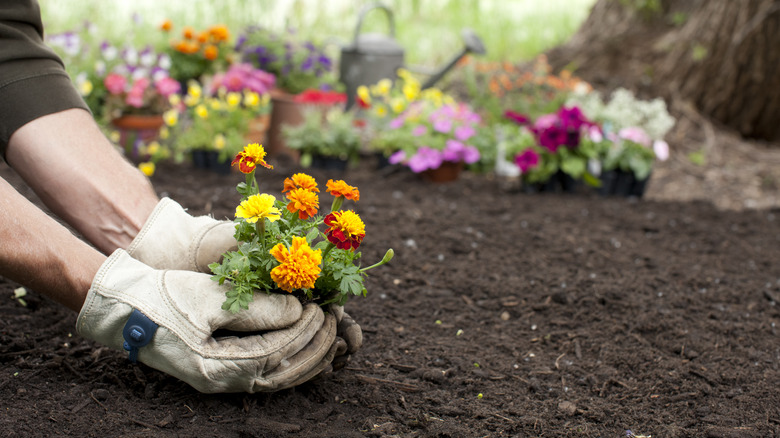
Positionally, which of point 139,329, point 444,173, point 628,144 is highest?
point 139,329

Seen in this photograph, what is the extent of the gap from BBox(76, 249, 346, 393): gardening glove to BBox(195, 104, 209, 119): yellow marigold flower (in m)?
2.24

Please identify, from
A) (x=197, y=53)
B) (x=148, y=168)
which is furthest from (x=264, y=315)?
(x=197, y=53)

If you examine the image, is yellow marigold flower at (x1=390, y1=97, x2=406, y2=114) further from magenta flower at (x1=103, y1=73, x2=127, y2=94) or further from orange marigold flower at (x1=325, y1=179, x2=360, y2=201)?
orange marigold flower at (x1=325, y1=179, x2=360, y2=201)

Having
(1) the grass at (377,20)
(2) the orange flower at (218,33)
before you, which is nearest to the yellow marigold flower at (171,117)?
(2) the orange flower at (218,33)

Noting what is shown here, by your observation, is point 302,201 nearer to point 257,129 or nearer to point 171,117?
point 171,117

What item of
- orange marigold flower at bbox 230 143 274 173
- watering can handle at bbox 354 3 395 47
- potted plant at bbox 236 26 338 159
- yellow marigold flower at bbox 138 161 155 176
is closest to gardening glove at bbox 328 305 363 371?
orange marigold flower at bbox 230 143 274 173

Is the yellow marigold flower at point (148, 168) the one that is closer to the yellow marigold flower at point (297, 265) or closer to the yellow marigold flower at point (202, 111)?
the yellow marigold flower at point (202, 111)

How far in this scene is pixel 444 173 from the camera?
11.9 ft

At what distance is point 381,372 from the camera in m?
1.65

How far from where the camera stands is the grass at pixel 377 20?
587 centimetres

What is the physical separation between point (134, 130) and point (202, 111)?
46 centimetres

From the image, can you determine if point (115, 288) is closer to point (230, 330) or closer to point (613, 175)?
point (230, 330)

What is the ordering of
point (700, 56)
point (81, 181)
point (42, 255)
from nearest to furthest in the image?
1. point (42, 255)
2. point (81, 181)
3. point (700, 56)

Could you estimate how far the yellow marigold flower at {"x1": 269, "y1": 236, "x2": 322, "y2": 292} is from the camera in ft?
4.02
